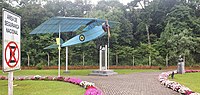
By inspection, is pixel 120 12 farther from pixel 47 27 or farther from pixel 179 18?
pixel 47 27

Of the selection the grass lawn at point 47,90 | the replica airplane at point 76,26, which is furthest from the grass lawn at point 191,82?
the replica airplane at point 76,26

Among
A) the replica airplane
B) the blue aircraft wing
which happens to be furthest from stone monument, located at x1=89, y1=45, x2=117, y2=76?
the replica airplane

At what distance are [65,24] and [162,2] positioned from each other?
71.8ft

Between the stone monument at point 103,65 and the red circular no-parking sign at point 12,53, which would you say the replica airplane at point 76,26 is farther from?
the red circular no-parking sign at point 12,53

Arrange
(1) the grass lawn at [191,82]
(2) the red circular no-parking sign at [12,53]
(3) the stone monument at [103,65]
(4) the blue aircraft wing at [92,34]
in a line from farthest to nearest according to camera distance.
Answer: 1. (4) the blue aircraft wing at [92,34]
2. (3) the stone monument at [103,65]
3. (1) the grass lawn at [191,82]
4. (2) the red circular no-parking sign at [12,53]

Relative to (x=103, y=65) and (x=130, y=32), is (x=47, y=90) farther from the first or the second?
(x=130, y=32)

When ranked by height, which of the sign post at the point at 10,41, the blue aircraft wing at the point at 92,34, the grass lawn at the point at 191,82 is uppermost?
the blue aircraft wing at the point at 92,34

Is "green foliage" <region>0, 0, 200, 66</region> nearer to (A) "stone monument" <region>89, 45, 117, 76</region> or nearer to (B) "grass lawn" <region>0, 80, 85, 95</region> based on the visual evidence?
(A) "stone monument" <region>89, 45, 117, 76</region>

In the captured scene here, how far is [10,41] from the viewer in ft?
12.4

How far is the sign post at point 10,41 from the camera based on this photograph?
11.7 ft

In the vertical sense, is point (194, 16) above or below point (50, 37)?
above

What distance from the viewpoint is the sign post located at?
3.56 metres

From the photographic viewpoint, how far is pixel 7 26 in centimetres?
367

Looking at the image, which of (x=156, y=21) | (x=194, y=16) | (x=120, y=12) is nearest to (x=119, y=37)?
(x=120, y=12)
